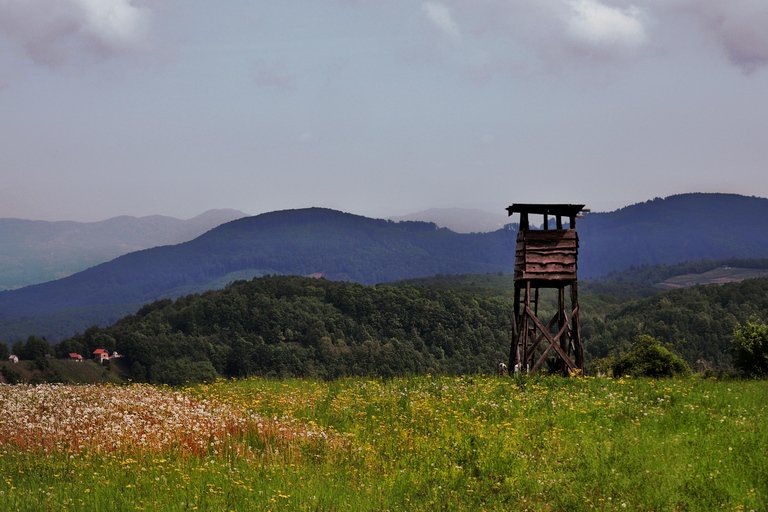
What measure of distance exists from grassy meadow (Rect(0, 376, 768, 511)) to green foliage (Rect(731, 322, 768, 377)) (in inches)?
187

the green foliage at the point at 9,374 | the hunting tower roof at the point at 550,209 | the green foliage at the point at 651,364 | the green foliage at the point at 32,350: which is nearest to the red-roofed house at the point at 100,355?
→ the green foliage at the point at 32,350

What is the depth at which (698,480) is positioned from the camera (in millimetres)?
8234

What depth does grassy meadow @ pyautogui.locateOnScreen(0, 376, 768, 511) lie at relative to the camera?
8000mm

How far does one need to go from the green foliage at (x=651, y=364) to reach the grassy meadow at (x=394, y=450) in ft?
28.0

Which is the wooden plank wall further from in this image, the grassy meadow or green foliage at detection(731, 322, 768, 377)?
the grassy meadow

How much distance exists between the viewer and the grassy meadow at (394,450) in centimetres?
800

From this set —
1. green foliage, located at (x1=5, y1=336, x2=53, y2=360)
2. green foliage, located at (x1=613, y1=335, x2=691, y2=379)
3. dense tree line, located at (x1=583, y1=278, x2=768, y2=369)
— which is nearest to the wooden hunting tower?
green foliage, located at (x1=613, y1=335, x2=691, y2=379)

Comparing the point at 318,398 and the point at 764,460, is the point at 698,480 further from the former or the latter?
the point at 318,398

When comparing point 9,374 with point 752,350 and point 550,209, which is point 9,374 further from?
point 752,350

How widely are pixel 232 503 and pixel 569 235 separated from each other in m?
15.1

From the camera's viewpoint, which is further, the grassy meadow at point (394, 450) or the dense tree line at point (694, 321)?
the dense tree line at point (694, 321)

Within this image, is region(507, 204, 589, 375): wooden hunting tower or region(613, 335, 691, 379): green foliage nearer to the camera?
region(507, 204, 589, 375): wooden hunting tower

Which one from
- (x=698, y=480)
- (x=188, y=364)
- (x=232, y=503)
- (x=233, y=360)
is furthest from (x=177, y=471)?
(x=233, y=360)

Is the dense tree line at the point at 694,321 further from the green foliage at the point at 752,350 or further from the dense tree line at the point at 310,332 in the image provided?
the green foliage at the point at 752,350
